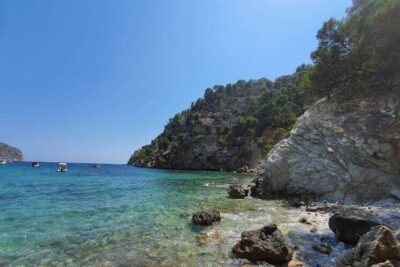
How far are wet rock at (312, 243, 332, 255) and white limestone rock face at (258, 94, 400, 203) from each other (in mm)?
11138

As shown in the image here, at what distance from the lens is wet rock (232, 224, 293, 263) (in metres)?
11.5

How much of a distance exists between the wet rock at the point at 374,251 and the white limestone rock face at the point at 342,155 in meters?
13.1

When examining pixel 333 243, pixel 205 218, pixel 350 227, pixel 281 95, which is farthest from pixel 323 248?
pixel 281 95

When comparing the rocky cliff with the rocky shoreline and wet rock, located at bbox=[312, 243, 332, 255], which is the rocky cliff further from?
wet rock, located at bbox=[312, 243, 332, 255]

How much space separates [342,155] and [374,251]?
16983 millimetres

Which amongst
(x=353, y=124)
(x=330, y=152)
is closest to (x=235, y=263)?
(x=330, y=152)

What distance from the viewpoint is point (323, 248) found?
12453 mm

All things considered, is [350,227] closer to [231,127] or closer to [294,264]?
[294,264]

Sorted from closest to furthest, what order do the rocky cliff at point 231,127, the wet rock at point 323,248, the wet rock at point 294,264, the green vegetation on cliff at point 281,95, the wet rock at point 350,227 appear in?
the wet rock at point 294,264 < the wet rock at point 323,248 < the wet rock at point 350,227 < the green vegetation on cliff at point 281,95 < the rocky cliff at point 231,127

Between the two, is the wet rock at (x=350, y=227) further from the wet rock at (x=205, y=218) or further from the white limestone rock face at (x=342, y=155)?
the white limestone rock face at (x=342, y=155)

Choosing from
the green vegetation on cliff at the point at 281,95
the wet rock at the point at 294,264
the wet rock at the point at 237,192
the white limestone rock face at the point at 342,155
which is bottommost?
the wet rock at the point at 294,264

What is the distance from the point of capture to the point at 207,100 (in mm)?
143000

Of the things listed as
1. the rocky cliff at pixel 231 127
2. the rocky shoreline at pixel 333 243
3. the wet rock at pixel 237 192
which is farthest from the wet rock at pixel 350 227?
the rocky cliff at pixel 231 127

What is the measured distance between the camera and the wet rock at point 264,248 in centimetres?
1151
